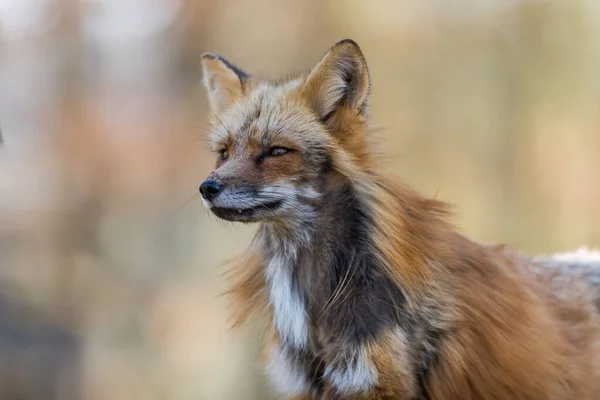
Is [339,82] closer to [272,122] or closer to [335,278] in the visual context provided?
[272,122]

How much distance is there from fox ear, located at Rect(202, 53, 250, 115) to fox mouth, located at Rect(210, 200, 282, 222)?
519mm

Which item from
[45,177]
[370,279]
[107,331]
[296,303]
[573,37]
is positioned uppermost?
[573,37]

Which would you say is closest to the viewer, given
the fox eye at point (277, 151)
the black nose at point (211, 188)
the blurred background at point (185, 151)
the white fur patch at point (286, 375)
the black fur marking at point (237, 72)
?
the black nose at point (211, 188)

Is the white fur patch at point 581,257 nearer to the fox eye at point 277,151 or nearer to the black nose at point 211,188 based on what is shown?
the fox eye at point 277,151

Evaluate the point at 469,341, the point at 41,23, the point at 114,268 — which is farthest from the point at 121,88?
the point at 469,341

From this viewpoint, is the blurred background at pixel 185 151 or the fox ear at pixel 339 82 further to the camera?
the blurred background at pixel 185 151

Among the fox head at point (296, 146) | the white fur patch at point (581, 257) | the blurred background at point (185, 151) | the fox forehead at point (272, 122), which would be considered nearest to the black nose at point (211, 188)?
the fox head at point (296, 146)

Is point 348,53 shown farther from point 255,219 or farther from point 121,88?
point 121,88

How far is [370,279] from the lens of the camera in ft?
6.59

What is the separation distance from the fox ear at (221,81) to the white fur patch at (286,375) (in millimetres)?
934

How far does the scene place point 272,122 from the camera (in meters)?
2.05

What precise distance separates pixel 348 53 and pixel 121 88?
3.44m

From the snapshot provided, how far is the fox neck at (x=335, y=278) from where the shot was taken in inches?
77.7

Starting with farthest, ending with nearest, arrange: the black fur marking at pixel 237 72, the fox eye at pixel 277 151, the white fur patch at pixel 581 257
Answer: the white fur patch at pixel 581 257 < the black fur marking at pixel 237 72 < the fox eye at pixel 277 151
